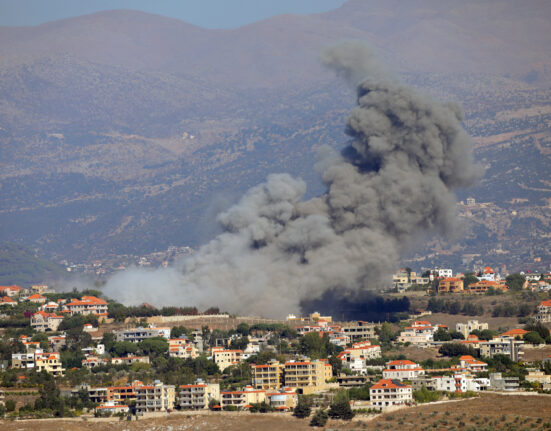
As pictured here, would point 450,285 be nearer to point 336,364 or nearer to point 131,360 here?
point 336,364

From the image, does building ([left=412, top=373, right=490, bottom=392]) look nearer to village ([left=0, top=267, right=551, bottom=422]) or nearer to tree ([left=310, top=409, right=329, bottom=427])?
village ([left=0, top=267, right=551, bottom=422])

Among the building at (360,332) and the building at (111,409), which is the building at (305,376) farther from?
the building at (360,332)

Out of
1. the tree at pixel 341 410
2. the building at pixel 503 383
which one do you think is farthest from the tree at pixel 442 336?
the tree at pixel 341 410

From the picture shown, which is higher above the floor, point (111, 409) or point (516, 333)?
point (516, 333)

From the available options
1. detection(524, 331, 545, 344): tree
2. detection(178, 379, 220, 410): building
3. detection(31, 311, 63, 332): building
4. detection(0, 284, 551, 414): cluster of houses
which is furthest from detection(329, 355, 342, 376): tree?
detection(31, 311, 63, 332): building

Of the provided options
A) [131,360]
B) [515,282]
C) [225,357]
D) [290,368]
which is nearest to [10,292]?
[131,360]

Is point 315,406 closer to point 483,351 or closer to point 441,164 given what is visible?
point 483,351

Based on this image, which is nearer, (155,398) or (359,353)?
(155,398)
